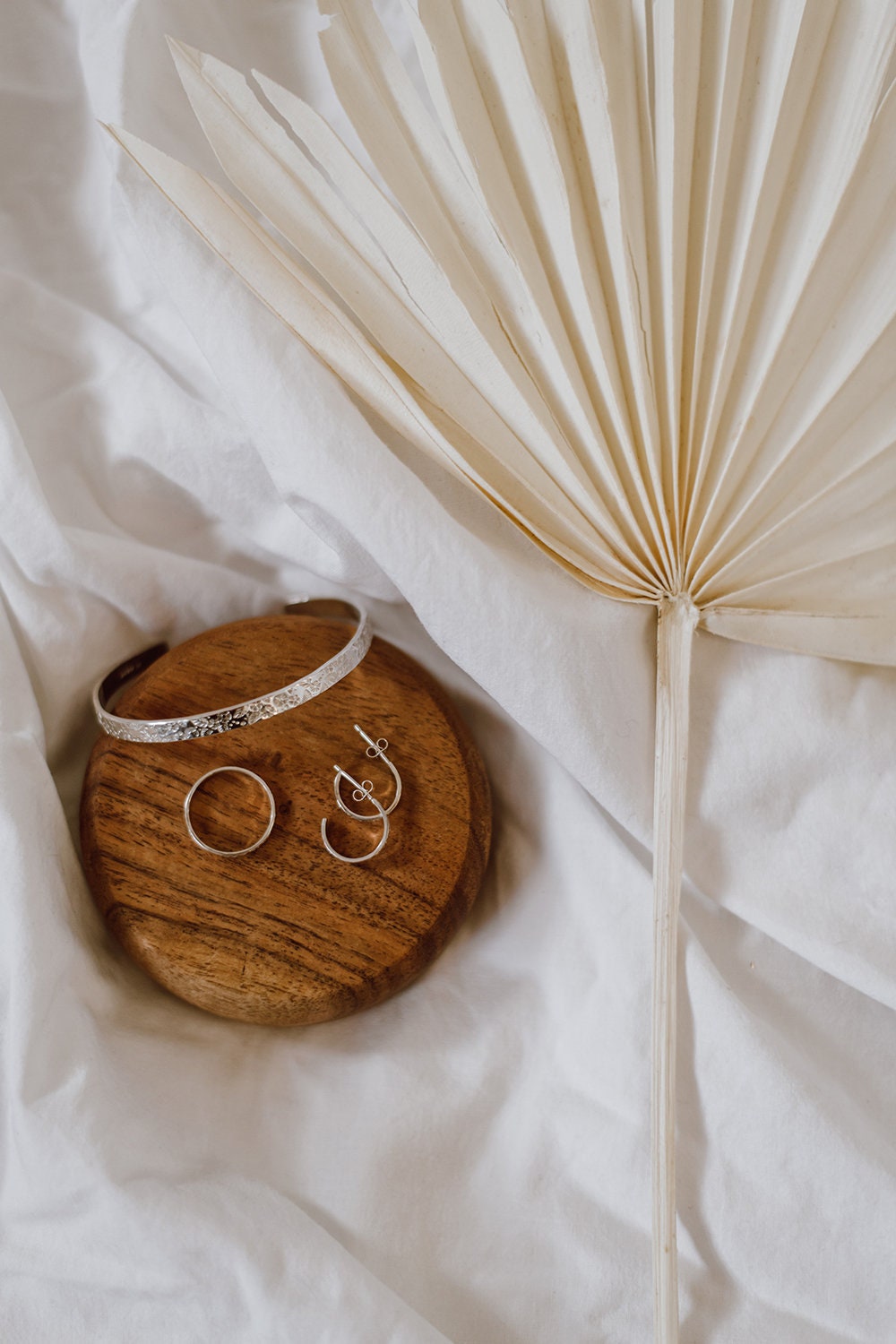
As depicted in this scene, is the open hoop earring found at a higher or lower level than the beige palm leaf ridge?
lower

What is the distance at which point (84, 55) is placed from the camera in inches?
21.0

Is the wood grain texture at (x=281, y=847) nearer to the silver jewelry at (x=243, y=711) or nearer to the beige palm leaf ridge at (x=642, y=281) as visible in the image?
the silver jewelry at (x=243, y=711)

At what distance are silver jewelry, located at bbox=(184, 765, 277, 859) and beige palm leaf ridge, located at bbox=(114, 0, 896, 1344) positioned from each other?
184 mm

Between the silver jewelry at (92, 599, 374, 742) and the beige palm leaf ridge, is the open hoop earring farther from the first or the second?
the beige palm leaf ridge

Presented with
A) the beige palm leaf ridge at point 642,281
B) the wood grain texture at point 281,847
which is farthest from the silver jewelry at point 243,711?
the beige palm leaf ridge at point 642,281

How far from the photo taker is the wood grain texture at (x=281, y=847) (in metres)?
0.48

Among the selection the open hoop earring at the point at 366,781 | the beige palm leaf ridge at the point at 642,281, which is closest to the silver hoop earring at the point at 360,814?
the open hoop earring at the point at 366,781

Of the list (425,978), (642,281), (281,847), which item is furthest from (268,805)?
(642,281)

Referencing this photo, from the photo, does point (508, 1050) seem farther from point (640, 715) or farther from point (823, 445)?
point (823, 445)

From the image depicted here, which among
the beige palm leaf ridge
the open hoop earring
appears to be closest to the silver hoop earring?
the open hoop earring

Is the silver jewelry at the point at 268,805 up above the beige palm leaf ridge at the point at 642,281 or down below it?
below

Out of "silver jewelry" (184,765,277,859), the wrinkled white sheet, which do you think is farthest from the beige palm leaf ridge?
"silver jewelry" (184,765,277,859)

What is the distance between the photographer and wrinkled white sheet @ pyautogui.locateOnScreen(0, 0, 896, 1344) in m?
0.44

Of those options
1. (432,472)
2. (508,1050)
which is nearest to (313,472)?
(432,472)
